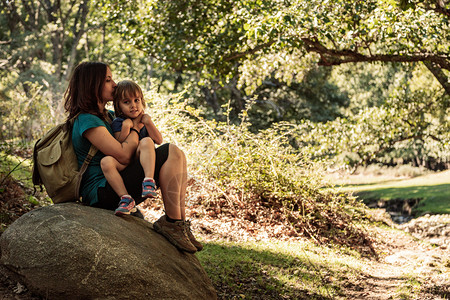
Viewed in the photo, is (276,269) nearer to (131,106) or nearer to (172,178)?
(172,178)

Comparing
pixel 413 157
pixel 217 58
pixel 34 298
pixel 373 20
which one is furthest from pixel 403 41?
pixel 413 157

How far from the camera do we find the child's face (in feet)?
14.3

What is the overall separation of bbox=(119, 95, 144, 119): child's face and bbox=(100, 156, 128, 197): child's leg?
1.75ft

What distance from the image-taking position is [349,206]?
10703 millimetres

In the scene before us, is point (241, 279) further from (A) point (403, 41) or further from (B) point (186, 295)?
(A) point (403, 41)

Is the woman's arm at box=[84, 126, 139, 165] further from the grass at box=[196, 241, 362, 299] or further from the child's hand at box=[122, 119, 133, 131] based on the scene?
the grass at box=[196, 241, 362, 299]

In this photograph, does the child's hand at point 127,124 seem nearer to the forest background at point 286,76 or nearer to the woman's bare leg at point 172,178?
the woman's bare leg at point 172,178

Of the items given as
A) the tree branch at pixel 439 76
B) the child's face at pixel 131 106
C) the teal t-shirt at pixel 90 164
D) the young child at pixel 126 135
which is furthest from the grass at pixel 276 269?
the tree branch at pixel 439 76

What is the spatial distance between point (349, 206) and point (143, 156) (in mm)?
7607

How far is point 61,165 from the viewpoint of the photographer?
4117 mm

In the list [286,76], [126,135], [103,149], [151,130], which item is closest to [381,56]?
[286,76]

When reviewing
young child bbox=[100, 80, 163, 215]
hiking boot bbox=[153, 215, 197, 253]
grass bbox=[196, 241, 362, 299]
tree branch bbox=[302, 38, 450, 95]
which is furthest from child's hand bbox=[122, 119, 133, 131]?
tree branch bbox=[302, 38, 450, 95]

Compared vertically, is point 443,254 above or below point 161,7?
below

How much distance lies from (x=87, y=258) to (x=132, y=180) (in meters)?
0.88
